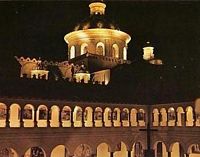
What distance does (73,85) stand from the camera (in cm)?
2062

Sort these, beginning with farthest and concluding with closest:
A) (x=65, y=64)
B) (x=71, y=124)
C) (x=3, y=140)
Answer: (x=65, y=64) → (x=71, y=124) → (x=3, y=140)

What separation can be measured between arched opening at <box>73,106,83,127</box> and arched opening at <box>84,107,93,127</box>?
49 cm

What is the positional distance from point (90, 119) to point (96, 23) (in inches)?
395

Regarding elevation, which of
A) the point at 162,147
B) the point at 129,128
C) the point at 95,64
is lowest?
the point at 162,147

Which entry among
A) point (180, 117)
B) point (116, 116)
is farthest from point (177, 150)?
point (116, 116)

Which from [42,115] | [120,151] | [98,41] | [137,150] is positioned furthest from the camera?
[98,41]

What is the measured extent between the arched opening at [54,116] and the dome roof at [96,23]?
10.4 meters

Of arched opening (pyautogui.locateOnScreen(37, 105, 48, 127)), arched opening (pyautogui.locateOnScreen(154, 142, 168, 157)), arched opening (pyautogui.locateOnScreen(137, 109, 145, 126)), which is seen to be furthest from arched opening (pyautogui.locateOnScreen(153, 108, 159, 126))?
arched opening (pyautogui.locateOnScreen(37, 105, 48, 127))

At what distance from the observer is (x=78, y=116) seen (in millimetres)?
20922

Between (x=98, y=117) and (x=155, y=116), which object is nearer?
(x=98, y=117)

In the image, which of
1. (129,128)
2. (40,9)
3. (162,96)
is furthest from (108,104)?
(40,9)

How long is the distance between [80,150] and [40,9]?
411 inches

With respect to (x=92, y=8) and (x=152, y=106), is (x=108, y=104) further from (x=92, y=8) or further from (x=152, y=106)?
(x=92, y=8)

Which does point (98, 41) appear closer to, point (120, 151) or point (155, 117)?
point (155, 117)
